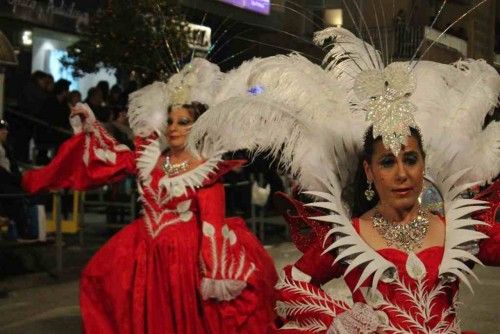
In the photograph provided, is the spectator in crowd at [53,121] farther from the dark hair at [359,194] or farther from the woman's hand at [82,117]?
the dark hair at [359,194]

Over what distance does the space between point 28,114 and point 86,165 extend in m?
7.48

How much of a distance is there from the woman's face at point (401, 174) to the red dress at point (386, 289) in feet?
0.63

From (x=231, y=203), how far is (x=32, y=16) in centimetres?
549

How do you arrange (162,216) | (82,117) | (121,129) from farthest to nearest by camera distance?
(121,129), (82,117), (162,216)

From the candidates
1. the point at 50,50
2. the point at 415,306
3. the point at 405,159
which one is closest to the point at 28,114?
the point at 50,50

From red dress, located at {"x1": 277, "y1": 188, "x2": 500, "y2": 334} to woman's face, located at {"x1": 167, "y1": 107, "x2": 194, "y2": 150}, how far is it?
241 centimetres

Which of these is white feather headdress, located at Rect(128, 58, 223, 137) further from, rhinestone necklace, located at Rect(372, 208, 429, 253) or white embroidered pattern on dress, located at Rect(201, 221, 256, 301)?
rhinestone necklace, located at Rect(372, 208, 429, 253)

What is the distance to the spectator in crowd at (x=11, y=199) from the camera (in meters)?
9.58

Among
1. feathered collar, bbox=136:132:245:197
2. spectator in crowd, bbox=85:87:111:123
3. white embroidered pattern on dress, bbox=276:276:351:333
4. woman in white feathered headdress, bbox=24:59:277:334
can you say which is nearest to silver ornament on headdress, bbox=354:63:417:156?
white embroidered pattern on dress, bbox=276:276:351:333

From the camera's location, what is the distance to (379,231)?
12.0ft

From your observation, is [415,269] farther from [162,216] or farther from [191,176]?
[162,216]

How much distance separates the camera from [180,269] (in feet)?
19.2

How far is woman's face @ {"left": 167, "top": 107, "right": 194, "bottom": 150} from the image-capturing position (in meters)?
6.03

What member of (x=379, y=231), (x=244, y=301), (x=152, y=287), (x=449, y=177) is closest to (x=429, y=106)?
(x=449, y=177)
